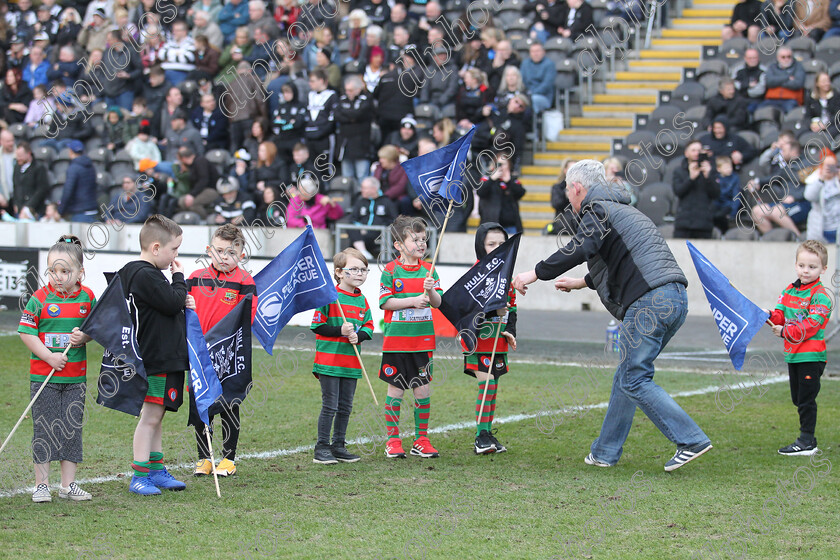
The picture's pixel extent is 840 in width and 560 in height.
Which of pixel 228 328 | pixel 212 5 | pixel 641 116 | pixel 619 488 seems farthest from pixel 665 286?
pixel 212 5

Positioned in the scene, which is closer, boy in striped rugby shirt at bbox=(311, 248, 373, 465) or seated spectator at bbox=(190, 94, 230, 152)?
boy in striped rugby shirt at bbox=(311, 248, 373, 465)

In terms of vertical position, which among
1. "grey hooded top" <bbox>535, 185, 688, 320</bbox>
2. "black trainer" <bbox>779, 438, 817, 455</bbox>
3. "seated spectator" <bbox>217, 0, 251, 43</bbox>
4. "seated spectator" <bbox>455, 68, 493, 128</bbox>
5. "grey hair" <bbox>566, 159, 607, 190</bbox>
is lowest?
"black trainer" <bbox>779, 438, 817, 455</bbox>

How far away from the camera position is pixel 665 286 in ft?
23.7

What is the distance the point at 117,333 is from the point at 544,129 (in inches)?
591

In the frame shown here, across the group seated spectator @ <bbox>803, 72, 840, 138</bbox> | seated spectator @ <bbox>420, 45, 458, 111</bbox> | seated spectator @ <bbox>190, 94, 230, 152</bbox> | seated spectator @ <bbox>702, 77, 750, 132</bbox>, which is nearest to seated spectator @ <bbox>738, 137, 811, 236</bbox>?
seated spectator @ <bbox>803, 72, 840, 138</bbox>

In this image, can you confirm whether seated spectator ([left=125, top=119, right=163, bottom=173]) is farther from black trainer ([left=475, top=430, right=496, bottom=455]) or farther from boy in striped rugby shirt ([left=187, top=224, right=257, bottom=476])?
black trainer ([left=475, top=430, right=496, bottom=455])

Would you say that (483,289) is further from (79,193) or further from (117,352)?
(79,193)

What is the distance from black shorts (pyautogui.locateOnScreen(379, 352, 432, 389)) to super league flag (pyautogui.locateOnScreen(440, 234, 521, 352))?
384mm

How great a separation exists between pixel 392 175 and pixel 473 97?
2.17 metres

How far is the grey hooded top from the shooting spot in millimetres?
7188

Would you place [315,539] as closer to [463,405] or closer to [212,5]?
[463,405]

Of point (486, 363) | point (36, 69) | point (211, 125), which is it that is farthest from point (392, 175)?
point (36, 69)

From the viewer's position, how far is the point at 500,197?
53.3ft

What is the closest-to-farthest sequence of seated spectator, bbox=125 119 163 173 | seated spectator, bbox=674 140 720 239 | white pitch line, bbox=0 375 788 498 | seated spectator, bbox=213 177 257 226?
white pitch line, bbox=0 375 788 498, seated spectator, bbox=674 140 720 239, seated spectator, bbox=213 177 257 226, seated spectator, bbox=125 119 163 173
